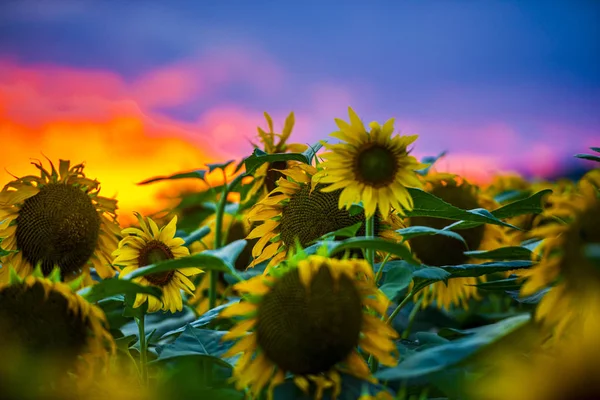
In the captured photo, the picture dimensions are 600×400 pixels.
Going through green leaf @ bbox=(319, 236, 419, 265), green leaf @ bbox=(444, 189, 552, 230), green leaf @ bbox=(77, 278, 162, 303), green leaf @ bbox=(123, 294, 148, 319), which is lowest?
green leaf @ bbox=(123, 294, 148, 319)

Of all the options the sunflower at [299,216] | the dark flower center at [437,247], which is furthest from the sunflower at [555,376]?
the dark flower center at [437,247]

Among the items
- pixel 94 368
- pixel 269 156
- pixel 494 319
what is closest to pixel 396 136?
pixel 269 156

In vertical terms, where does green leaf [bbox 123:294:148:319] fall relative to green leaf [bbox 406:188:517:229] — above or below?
below

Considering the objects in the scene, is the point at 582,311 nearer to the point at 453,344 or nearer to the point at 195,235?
the point at 453,344

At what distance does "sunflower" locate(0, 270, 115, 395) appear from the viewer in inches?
29.6

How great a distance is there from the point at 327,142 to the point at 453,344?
497mm

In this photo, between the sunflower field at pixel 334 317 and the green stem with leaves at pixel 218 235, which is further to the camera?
the green stem with leaves at pixel 218 235

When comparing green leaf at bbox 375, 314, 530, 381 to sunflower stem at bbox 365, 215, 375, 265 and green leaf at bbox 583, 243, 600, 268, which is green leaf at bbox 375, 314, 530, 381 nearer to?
green leaf at bbox 583, 243, 600, 268

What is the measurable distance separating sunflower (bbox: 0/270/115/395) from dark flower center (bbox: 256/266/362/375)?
0.22 metres

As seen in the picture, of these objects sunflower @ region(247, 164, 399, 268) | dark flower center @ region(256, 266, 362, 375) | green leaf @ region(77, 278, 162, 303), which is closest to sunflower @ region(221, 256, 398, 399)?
dark flower center @ region(256, 266, 362, 375)

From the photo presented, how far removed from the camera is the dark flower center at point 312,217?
1.22 m

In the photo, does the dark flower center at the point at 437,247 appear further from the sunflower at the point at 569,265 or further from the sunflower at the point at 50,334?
the sunflower at the point at 50,334

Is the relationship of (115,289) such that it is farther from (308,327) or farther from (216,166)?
(216,166)

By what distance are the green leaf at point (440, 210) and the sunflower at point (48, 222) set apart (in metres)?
0.81
